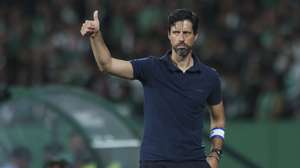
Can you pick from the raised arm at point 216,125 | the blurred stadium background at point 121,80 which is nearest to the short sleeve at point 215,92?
the raised arm at point 216,125

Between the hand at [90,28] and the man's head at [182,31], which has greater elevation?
the hand at [90,28]

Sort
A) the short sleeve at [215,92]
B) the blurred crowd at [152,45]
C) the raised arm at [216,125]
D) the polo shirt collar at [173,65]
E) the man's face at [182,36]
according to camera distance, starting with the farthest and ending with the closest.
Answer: the blurred crowd at [152,45]
the raised arm at [216,125]
the short sleeve at [215,92]
the polo shirt collar at [173,65]
the man's face at [182,36]

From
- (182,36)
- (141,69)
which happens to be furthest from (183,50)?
(141,69)

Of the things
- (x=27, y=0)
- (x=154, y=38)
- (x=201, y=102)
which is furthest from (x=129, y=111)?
(x=201, y=102)

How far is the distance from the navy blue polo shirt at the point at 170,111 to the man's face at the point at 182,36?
0.17 m

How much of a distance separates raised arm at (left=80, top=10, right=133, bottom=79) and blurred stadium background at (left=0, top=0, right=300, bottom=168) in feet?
15.3

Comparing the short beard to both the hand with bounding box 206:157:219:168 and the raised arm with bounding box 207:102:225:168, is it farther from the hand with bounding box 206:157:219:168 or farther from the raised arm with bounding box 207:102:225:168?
the hand with bounding box 206:157:219:168

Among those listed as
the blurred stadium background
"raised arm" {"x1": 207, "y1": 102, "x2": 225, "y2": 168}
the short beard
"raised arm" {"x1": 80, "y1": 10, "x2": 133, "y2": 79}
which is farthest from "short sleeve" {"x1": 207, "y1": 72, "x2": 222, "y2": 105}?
the blurred stadium background

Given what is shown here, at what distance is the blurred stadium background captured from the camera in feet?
40.5

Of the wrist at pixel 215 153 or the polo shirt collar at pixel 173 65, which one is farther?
the wrist at pixel 215 153

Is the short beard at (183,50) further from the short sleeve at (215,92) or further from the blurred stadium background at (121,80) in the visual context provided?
the blurred stadium background at (121,80)

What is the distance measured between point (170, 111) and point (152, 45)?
9.95 metres

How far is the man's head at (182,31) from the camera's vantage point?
7.39 m

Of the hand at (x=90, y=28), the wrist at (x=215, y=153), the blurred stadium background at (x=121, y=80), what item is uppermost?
the hand at (x=90, y=28)
